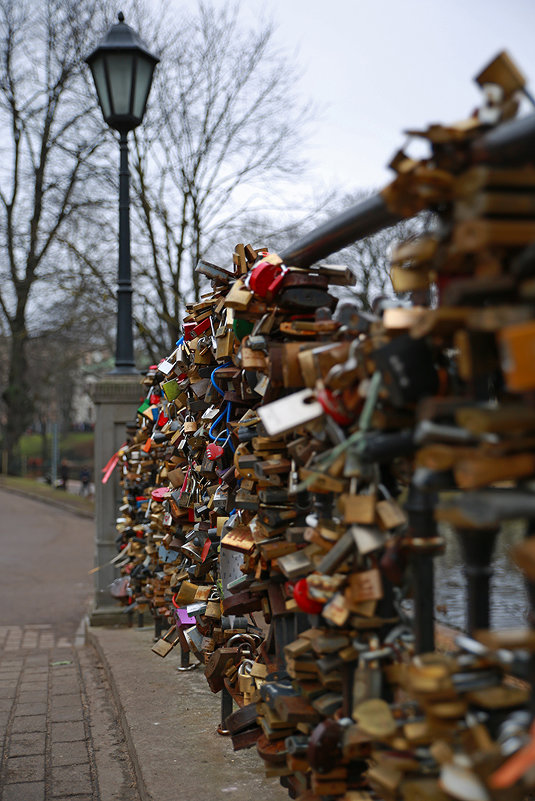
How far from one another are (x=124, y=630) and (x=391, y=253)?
587 centimetres

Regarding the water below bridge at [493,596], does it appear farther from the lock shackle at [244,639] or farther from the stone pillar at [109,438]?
the lock shackle at [244,639]

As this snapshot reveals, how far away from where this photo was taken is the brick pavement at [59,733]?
3.54m

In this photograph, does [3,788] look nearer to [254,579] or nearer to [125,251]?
[254,579]

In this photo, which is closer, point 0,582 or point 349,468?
point 349,468

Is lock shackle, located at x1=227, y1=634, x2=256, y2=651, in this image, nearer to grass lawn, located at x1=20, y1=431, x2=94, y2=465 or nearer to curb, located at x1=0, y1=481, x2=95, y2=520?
curb, located at x1=0, y1=481, x2=95, y2=520

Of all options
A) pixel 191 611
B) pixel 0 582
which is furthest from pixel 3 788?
pixel 0 582

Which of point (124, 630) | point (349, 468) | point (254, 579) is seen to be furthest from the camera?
Answer: point (124, 630)

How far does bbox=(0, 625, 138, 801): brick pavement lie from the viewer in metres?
3.54

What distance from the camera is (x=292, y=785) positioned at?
2.41 metres

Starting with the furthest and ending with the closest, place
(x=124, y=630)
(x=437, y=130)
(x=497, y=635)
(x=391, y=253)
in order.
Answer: (x=124, y=630) < (x=391, y=253) < (x=437, y=130) < (x=497, y=635)

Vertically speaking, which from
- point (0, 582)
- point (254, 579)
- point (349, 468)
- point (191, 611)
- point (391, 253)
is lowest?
point (0, 582)

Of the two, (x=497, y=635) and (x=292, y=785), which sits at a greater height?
(x=497, y=635)

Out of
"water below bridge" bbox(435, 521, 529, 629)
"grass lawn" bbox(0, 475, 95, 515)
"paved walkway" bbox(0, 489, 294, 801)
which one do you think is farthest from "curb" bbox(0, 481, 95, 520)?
"paved walkway" bbox(0, 489, 294, 801)

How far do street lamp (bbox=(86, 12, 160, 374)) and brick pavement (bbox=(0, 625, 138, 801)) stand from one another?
293 cm
